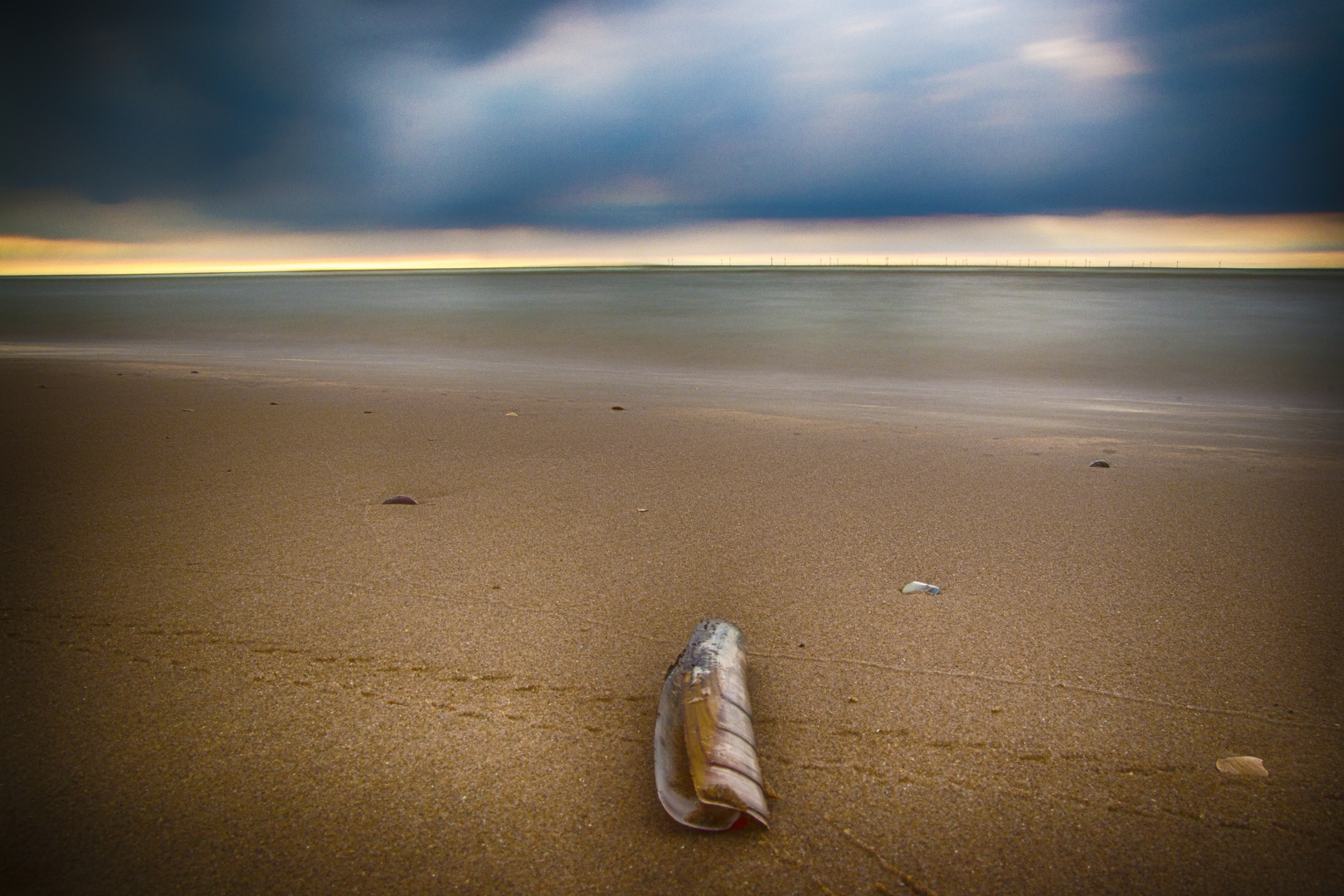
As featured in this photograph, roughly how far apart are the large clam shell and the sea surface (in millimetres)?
4564

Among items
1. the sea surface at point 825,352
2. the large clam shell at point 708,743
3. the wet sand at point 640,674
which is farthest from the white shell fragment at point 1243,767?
the sea surface at point 825,352

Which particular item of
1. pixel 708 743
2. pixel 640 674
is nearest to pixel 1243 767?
pixel 708 743

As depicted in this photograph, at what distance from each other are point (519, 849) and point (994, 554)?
2.09m

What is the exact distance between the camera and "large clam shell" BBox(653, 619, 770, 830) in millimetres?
1455

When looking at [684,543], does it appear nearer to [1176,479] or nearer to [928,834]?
[928,834]

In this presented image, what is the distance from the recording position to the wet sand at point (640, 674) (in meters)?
1.43

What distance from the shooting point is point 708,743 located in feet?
5.11

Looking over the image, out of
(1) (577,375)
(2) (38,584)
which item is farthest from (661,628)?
(1) (577,375)

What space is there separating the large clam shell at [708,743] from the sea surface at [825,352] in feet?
15.0

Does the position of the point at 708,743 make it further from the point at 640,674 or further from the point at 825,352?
the point at 825,352

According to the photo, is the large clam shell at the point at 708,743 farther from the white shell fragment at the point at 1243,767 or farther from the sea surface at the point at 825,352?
the sea surface at the point at 825,352

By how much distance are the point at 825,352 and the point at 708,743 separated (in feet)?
41.1

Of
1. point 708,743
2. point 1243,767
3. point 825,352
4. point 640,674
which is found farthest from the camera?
point 825,352

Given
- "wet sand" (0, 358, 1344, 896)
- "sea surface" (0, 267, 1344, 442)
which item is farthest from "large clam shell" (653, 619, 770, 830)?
"sea surface" (0, 267, 1344, 442)
